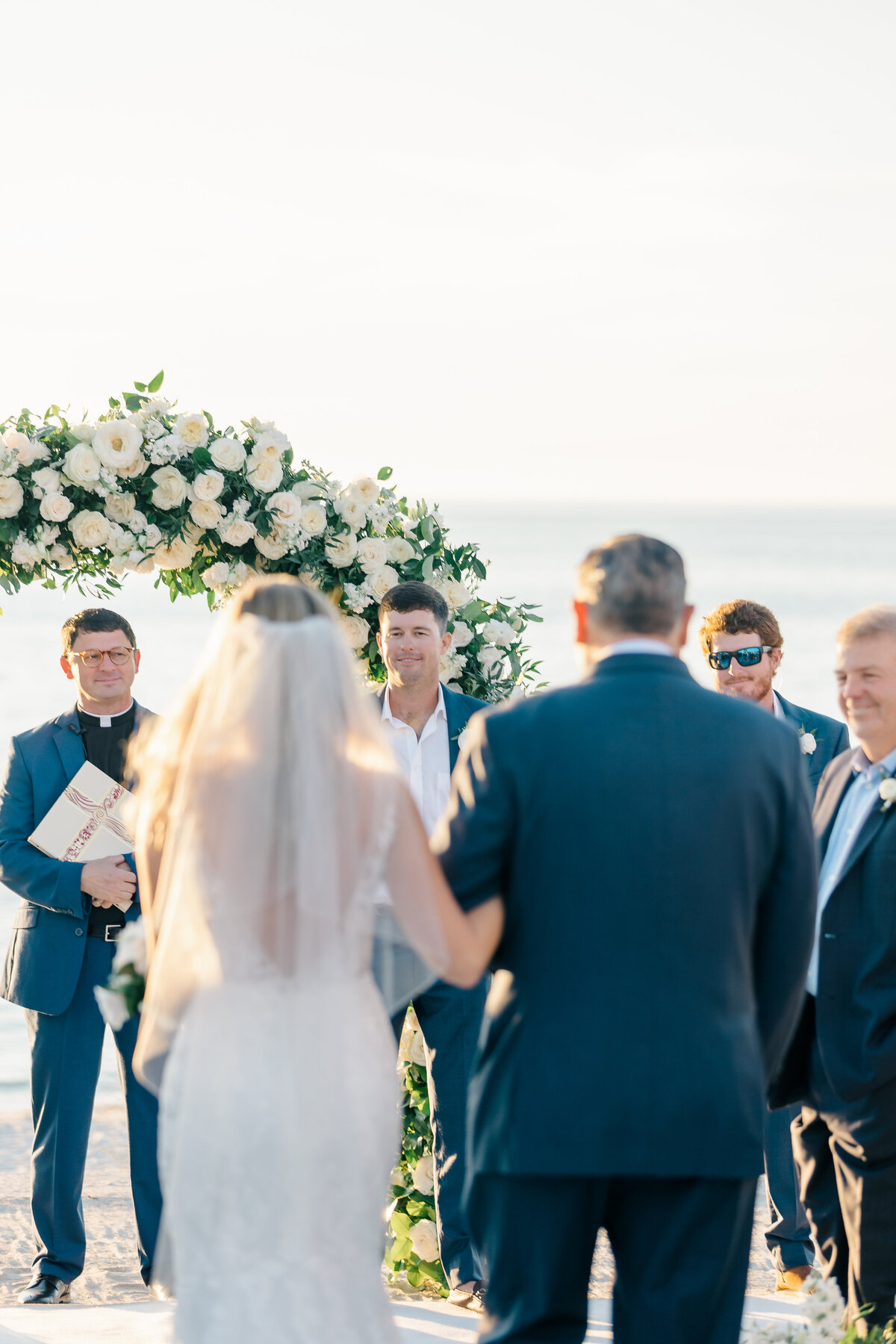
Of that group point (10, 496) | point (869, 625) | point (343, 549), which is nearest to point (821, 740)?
point (869, 625)

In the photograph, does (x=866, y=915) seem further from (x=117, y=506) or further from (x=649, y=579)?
(x=117, y=506)

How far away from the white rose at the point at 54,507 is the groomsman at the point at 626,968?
2.80 metres

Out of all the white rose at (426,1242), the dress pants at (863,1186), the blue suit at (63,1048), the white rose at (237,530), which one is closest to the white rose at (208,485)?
the white rose at (237,530)

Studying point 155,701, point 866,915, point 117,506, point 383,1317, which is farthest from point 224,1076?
point 155,701

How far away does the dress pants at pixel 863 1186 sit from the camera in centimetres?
342

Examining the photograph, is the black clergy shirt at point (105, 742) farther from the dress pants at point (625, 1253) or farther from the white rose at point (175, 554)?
the dress pants at point (625, 1253)

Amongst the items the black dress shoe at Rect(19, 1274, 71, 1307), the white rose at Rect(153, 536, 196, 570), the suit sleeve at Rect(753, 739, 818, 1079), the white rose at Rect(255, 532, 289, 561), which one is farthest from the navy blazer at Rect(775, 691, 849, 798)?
the black dress shoe at Rect(19, 1274, 71, 1307)

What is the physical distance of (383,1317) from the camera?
9.00 ft

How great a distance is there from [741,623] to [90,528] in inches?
92.0

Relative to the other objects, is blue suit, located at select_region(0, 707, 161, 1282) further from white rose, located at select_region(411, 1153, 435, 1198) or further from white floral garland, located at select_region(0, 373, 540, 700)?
white floral garland, located at select_region(0, 373, 540, 700)

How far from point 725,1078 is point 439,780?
2.36 m

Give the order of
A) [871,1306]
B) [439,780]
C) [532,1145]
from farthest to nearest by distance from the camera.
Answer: [439,780]
[871,1306]
[532,1145]

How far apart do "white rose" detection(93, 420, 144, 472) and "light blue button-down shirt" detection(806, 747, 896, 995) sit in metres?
2.77

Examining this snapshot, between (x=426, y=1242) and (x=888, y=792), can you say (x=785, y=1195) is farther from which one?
(x=888, y=792)
